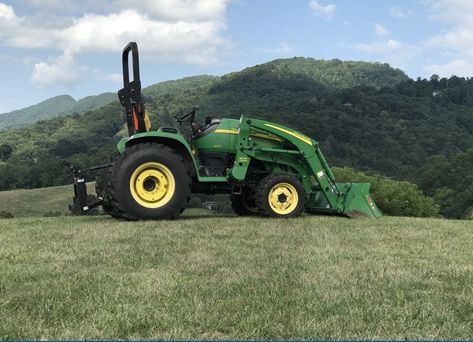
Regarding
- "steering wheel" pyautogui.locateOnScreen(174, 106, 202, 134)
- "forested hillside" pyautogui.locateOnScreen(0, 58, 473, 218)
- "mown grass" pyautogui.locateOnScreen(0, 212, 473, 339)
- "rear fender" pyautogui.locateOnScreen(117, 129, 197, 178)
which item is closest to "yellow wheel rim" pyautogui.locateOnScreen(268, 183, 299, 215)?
"rear fender" pyautogui.locateOnScreen(117, 129, 197, 178)

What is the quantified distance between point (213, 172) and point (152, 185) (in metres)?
1.41

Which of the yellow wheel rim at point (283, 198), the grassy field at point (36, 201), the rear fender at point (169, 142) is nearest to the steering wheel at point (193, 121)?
the rear fender at point (169, 142)

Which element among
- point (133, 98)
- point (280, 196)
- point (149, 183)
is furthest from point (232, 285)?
point (133, 98)

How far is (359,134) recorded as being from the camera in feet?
438

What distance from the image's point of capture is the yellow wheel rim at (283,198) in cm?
972

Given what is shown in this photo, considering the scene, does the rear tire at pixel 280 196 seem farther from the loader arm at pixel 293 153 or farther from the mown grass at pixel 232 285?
the mown grass at pixel 232 285

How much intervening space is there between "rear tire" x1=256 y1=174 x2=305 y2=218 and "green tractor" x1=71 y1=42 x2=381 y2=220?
0.02 m

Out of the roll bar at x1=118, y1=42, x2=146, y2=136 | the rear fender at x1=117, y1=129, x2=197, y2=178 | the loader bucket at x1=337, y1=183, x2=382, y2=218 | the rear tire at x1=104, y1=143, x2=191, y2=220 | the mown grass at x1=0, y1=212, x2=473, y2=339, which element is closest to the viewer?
the mown grass at x1=0, y1=212, x2=473, y2=339

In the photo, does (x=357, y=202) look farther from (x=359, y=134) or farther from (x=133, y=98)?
(x=359, y=134)

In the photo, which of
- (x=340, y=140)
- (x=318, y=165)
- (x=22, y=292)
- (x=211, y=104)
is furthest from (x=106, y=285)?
(x=211, y=104)

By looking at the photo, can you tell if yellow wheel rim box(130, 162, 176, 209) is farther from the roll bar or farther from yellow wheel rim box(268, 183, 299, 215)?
yellow wheel rim box(268, 183, 299, 215)

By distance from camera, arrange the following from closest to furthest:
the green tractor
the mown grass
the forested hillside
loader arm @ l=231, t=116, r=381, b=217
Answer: the mown grass → the green tractor → loader arm @ l=231, t=116, r=381, b=217 → the forested hillside

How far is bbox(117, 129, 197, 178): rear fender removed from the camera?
902 cm

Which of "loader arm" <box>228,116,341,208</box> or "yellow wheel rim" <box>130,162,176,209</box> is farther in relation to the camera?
"loader arm" <box>228,116,341,208</box>
